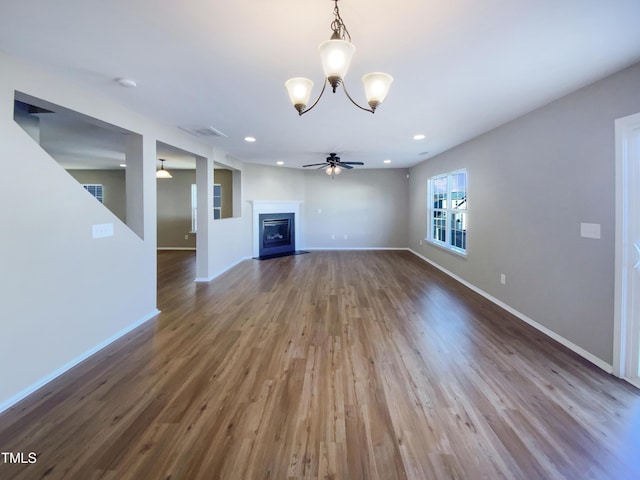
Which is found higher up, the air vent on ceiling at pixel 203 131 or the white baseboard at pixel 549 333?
the air vent on ceiling at pixel 203 131

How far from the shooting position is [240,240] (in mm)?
7273

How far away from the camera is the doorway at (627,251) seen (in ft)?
7.53

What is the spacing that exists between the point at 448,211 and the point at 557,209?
123 inches

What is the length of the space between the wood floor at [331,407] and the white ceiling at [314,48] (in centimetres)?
247

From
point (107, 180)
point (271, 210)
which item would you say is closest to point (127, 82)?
point (271, 210)

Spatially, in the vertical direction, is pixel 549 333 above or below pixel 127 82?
below

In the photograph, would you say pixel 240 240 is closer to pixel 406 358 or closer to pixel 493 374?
pixel 406 358

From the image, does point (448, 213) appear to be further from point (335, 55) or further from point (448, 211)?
point (335, 55)

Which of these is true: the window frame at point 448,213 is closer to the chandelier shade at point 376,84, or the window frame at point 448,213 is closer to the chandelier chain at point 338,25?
the chandelier shade at point 376,84

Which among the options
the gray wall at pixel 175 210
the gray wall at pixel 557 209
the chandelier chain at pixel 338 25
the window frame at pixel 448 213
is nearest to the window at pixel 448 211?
the window frame at pixel 448 213

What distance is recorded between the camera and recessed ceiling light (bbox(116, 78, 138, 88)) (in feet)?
8.32

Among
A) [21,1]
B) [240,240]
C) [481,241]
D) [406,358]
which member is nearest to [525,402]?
[406,358]

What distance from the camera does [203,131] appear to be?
425 centimetres

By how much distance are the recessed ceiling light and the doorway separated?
4.11m
